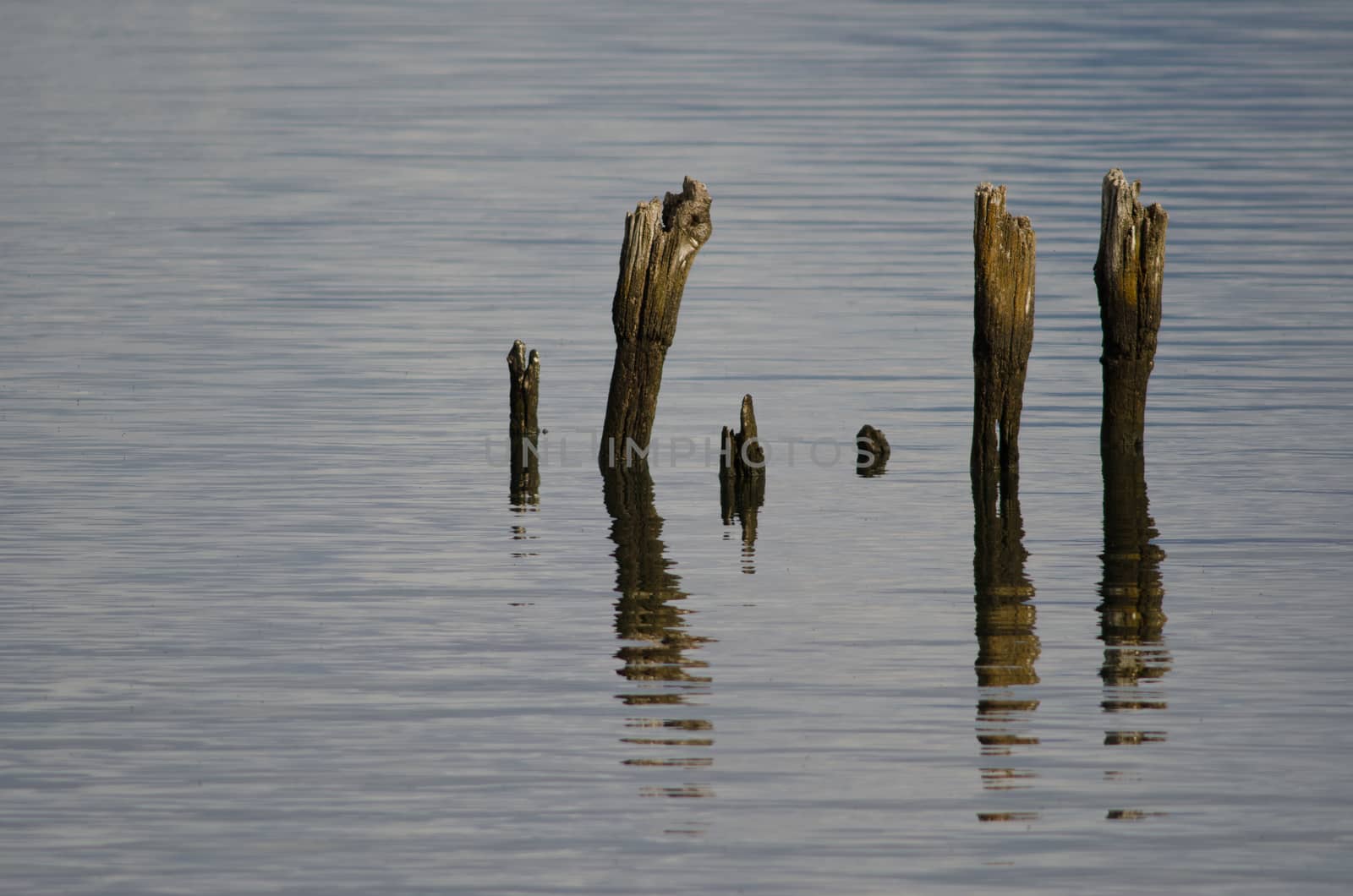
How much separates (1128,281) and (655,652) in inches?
296

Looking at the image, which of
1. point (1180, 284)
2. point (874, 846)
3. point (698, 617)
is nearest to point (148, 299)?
point (1180, 284)

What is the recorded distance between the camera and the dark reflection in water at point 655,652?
44.9ft

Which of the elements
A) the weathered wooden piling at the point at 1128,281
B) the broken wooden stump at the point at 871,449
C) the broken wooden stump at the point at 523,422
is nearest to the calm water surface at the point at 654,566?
the broken wooden stump at the point at 523,422

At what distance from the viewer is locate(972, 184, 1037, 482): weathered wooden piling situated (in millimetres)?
20547

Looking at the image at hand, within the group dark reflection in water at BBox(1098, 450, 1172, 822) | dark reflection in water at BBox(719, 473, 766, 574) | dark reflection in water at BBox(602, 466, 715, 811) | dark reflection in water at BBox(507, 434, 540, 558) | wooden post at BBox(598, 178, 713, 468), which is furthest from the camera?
dark reflection in water at BBox(719, 473, 766, 574)

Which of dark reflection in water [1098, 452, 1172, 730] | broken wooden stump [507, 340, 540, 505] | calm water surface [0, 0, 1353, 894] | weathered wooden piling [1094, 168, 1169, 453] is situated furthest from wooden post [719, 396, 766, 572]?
weathered wooden piling [1094, 168, 1169, 453]

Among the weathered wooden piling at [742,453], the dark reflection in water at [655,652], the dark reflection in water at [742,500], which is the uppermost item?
the weathered wooden piling at [742,453]

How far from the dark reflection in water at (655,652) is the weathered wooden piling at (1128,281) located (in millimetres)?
4546

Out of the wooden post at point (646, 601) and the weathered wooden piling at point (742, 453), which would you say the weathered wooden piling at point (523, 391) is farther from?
the weathered wooden piling at point (742, 453)

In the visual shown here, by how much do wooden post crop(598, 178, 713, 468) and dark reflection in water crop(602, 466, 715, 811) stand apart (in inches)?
46.8

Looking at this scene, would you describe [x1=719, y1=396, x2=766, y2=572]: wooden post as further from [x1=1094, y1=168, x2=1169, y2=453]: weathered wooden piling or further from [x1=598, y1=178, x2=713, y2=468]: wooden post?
[x1=1094, y1=168, x2=1169, y2=453]: weathered wooden piling

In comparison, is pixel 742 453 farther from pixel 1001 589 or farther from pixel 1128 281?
pixel 1001 589

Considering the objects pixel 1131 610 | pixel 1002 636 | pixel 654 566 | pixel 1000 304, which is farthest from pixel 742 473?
pixel 1002 636

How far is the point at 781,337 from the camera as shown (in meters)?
33.7
